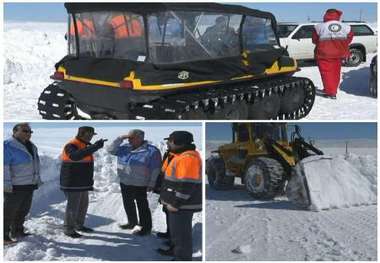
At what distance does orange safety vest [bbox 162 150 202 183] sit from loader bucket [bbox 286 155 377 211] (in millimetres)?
1258

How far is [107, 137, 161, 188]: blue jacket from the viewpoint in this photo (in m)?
5.01

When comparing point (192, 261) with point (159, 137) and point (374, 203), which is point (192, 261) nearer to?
point (159, 137)

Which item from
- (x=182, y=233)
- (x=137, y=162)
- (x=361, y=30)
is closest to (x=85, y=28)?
(x=137, y=162)

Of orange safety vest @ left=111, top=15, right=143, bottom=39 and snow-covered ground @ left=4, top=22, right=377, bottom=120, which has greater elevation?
orange safety vest @ left=111, top=15, right=143, bottom=39

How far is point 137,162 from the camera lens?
5094 mm

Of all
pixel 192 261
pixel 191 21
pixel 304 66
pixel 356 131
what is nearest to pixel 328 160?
pixel 356 131

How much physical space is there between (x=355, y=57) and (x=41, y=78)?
779 centimetres

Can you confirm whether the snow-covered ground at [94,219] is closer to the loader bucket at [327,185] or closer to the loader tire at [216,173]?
the loader tire at [216,173]

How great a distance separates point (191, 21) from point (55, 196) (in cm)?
249

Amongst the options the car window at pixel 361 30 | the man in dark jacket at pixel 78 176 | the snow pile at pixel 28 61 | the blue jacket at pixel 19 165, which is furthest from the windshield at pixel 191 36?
the car window at pixel 361 30

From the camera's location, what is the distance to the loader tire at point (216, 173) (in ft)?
15.9

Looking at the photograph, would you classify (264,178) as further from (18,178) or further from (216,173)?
(18,178)

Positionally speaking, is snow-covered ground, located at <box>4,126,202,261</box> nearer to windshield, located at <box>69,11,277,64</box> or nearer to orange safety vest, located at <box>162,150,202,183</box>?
orange safety vest, located at <box>162,150,202,183</box>

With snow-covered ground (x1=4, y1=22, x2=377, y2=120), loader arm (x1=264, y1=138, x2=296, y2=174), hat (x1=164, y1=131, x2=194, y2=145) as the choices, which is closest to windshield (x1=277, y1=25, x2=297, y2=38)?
snow-covered ground (x1=4, y1=22, x2=377, y2=120)
